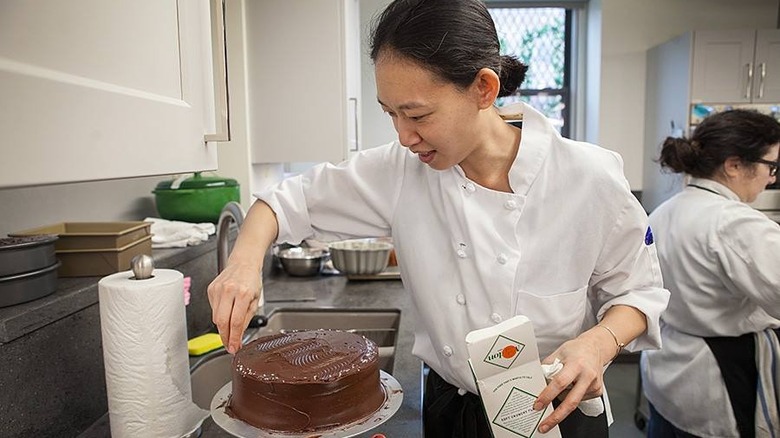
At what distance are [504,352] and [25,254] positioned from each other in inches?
33.8

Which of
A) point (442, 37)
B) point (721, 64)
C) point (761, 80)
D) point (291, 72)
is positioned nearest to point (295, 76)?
point (291, 72)

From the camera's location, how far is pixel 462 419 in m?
1.24

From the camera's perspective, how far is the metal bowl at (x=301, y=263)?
2.60 meters

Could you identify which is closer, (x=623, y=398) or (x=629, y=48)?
(x=623, y=398)

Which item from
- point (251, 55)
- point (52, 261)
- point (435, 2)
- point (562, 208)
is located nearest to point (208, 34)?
point (435, 2)

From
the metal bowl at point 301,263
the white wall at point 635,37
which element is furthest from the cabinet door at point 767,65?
the metal bowl at point 301,263

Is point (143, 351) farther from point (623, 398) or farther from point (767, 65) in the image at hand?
point (767, 65)

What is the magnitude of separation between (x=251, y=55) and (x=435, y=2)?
1671 mm

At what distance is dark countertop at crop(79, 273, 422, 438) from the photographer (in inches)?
44.8

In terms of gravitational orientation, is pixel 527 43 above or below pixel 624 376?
above

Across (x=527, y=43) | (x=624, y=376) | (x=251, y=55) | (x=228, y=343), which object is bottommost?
(x=624, y=376)

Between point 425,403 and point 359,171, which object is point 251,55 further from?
point 425,403

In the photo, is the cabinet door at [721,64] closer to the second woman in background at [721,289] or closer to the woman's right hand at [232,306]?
the second woman in background at [721,289]

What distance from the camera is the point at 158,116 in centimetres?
79
